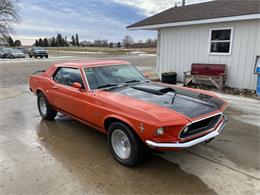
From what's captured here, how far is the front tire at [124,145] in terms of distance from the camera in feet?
10.2

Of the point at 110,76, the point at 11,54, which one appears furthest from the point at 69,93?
→ the point at 11,54

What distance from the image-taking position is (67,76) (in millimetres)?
4723

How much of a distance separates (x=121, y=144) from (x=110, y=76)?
1447mm

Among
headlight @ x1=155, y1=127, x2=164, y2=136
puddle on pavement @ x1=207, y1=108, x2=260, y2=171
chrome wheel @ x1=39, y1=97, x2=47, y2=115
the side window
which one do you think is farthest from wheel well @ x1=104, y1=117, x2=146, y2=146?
chrome wheel @ x1=39, y1=97, x2=47, y2=115

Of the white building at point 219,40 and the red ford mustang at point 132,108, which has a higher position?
the white building at point 219,40

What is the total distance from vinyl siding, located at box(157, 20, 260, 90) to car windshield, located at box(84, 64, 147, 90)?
18.8 ft

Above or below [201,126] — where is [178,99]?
above

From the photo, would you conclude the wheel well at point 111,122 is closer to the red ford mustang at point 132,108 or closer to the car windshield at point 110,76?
the red ford mustang at point 132,108

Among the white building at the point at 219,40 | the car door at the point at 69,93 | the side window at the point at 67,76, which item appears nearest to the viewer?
the car door at the point at 69,93

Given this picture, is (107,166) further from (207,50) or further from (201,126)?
(207,50)

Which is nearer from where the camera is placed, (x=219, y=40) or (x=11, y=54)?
(x=219, y=40)

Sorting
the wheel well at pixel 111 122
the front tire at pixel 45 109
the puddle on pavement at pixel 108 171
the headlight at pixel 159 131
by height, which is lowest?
the puddle on pavement at pixel 108 171

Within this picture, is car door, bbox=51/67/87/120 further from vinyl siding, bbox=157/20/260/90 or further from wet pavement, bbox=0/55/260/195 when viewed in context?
vinyl siding, bbox=157/20/260/90

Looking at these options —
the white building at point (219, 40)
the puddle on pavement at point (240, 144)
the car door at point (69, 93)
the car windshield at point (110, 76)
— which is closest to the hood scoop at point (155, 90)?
the car windshield at point (110, 76)
